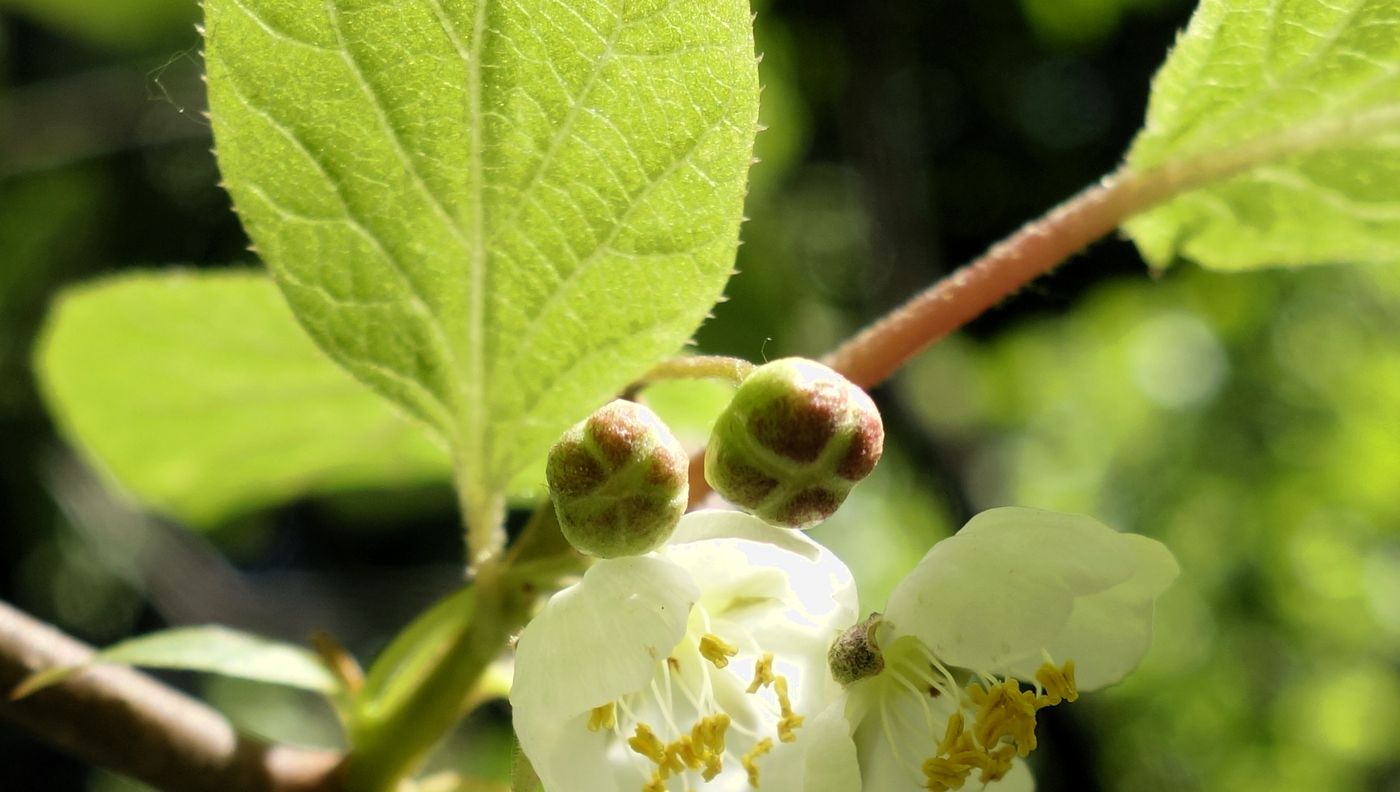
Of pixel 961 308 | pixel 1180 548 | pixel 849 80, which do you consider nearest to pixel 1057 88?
pixel 1180 548

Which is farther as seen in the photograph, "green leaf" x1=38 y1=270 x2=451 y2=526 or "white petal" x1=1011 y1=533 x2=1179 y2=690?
"green leaf" x1=38 y1=270 x2=451 y2=526

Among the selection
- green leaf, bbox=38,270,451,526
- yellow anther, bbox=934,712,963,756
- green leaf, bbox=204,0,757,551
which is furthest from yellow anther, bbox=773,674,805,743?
green leaf, bbox=38,270,451,526

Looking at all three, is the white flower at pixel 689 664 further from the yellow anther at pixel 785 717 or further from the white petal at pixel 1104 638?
the white petal at pixel 1104 638

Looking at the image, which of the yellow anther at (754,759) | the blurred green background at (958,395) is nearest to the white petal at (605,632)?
the yellow anther at (754,759)

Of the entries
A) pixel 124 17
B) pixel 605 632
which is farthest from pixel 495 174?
pixel 124 17

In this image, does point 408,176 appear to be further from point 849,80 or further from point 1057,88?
point 1057,88

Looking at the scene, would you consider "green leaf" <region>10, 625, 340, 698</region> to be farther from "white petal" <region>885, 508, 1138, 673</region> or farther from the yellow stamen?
"white petal" <region>885, 508, 1138, 673</region>

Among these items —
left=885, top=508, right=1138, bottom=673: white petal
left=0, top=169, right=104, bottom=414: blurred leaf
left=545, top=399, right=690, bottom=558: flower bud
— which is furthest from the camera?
left=0, top=169, right=104, bottom=414: blurred leaf
